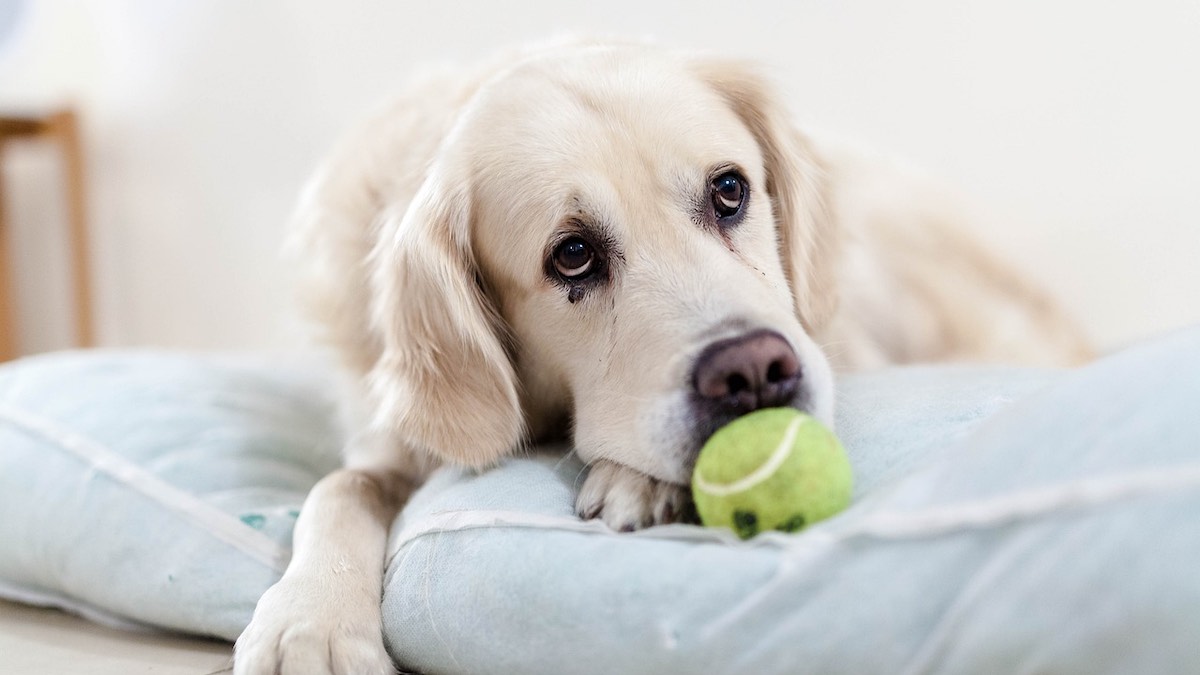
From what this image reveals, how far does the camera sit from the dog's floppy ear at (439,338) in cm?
152

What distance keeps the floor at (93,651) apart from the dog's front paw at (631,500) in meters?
0.52

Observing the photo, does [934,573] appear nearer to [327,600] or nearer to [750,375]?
[750,375]

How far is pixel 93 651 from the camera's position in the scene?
143cm

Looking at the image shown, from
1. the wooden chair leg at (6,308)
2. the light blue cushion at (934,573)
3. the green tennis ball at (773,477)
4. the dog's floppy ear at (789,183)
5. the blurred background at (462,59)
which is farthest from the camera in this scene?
the wooden chair leg at (6,308)

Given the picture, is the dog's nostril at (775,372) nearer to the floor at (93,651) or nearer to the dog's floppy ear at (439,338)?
the dog's floppy ear at (439,338)

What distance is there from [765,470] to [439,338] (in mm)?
710

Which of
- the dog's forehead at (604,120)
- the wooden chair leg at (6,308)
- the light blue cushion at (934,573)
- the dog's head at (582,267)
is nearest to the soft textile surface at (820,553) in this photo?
the light blue cushion at (934,573)

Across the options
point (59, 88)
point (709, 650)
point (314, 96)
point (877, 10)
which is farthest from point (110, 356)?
point (59, 88)

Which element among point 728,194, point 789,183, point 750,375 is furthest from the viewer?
point 789,183

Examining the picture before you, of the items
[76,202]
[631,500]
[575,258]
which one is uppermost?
[575,258]

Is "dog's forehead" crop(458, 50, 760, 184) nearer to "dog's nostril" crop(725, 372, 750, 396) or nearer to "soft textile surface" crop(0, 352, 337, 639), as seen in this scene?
"dog's nostril" crop(725, 372, 750, 396)

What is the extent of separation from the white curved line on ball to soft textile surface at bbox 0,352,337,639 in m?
0.71

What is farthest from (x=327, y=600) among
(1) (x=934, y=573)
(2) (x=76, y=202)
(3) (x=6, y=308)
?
(3) (x=6, y=308)

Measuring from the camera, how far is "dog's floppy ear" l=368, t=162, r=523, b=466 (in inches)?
59.9
